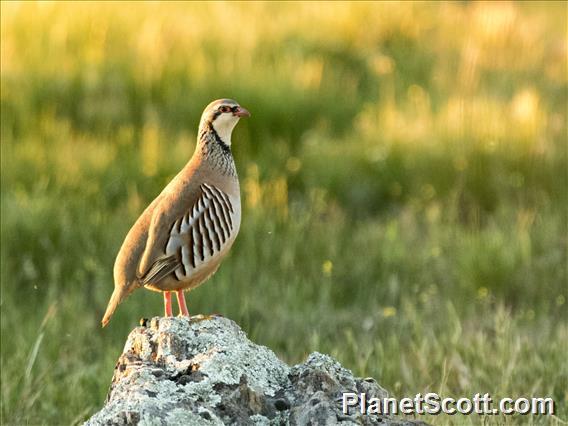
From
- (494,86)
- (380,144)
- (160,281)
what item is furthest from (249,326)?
(494,86)

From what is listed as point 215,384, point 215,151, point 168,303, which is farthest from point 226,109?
point 215,384

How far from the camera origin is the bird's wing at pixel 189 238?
475cm

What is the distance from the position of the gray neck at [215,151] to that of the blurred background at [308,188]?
4.24ft

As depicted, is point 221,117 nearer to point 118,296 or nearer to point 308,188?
point 118,296

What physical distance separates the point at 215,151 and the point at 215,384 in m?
1.68

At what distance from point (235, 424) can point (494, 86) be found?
9063mm

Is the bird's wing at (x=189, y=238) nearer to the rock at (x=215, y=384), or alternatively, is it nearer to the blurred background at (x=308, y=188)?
the rock at (x=215, y=384)

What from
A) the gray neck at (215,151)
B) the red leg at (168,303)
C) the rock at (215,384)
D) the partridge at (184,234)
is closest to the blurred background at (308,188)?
the red leg at (168,303)

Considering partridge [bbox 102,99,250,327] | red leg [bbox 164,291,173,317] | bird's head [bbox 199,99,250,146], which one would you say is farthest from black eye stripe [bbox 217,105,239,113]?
red leg [bbox 164,291,173,317]

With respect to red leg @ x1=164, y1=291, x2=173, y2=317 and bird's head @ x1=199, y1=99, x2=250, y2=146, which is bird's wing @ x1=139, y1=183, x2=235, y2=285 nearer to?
red leg @ x1=164, y1=291, x2=173, y2=317

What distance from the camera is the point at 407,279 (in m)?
8.13

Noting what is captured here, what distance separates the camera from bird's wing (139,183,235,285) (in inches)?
187

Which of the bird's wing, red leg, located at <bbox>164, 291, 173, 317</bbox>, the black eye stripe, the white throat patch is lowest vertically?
red leg, located at <bbox>164, 291, 173, 317</bbox>

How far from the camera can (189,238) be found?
4.79 m
